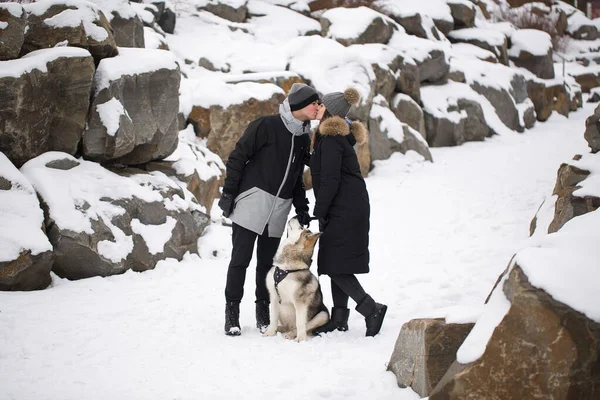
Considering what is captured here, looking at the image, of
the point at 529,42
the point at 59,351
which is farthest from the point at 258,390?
the point at 529,42

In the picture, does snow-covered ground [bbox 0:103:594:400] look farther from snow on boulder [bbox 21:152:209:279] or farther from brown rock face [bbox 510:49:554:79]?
brown rock face [bbox 510:49:554:79]

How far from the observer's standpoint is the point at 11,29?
18.9 feet

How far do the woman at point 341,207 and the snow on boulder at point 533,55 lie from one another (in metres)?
21.4

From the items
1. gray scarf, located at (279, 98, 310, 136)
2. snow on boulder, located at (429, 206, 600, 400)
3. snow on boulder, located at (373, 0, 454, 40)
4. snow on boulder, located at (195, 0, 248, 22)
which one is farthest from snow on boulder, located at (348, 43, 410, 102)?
snow on boulder, located at (429, 206, 600, 400)

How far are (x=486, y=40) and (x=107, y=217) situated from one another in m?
19.4

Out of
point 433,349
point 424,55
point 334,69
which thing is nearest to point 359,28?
point 424,55

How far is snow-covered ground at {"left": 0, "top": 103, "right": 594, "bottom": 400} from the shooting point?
3451 millimetres

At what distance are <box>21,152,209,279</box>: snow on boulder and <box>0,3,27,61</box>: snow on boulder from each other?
46.2 inches

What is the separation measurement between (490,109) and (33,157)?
1531 centimetres

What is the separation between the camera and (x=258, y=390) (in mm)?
3422

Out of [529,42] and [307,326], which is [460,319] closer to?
[307,326]

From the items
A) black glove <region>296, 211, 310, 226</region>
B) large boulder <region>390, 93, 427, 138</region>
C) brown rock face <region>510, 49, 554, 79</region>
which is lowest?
brown rock face <region>510, 49, 554, 79</region>

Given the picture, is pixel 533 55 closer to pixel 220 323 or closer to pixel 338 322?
pixel 338 322

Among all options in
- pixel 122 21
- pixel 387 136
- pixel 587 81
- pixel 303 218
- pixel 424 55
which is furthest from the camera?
pixel 587 81
